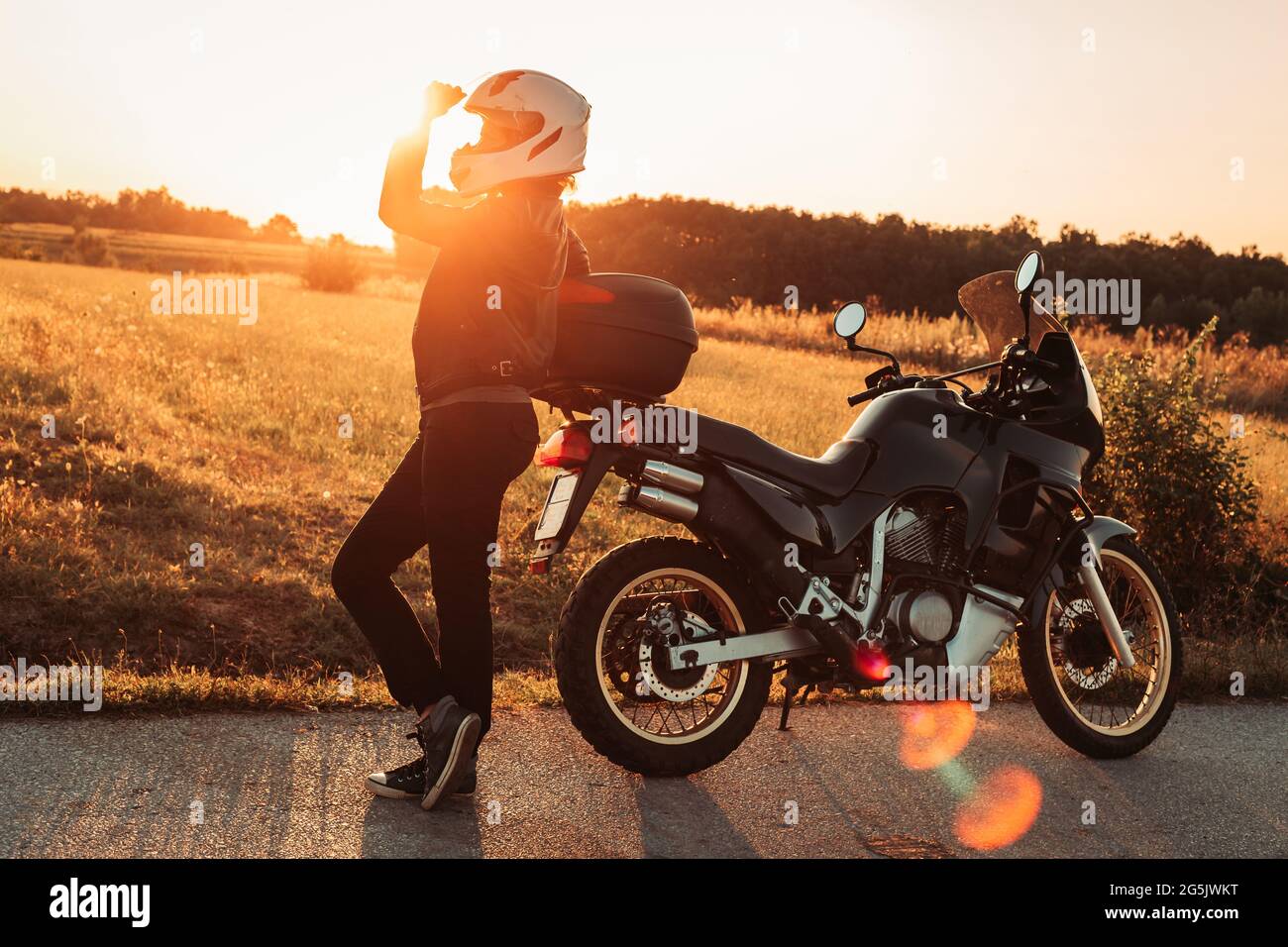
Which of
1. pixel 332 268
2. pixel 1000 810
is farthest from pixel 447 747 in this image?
pixel 332 268

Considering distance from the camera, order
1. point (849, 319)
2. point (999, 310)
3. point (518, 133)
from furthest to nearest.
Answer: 1. point (999, 310)
2. point (849, 319)
3. point (518, 133)

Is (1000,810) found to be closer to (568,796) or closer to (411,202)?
(568,796)

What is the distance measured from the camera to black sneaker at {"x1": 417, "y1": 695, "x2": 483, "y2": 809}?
155 inches

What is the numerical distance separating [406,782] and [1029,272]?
122 inches

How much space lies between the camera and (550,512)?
4246 millimetres

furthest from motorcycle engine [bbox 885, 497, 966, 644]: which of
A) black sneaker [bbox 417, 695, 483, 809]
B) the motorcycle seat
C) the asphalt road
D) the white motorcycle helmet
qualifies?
the white motorcycle helmet

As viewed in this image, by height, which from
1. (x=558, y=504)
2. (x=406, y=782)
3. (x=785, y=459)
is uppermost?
(x=785, y=459)

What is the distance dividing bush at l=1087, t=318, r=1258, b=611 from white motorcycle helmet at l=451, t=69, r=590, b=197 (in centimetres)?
662

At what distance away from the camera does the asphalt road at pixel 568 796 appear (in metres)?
3.68

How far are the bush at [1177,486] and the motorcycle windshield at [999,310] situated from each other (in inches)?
166

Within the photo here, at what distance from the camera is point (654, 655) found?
432 cm

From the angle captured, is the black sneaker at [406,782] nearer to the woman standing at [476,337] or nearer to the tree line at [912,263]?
the woman standing at [476,337]

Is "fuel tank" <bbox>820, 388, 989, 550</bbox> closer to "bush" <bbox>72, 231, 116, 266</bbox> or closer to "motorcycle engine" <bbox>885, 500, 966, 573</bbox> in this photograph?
"motorcycle engine" <bbox>885, 500, 966, 573</bbox>
